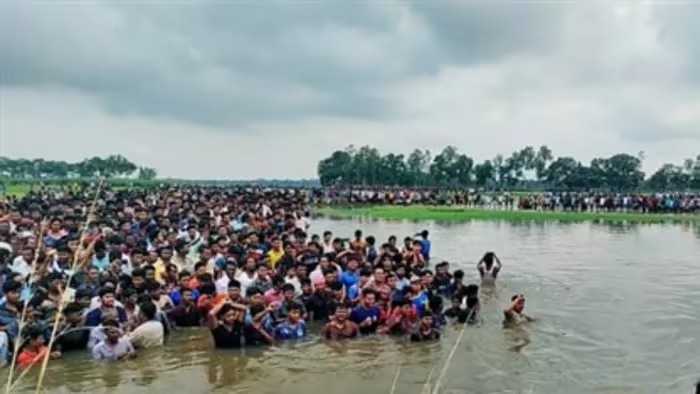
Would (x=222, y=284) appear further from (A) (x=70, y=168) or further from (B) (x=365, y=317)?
(A) (x=70, y=168)

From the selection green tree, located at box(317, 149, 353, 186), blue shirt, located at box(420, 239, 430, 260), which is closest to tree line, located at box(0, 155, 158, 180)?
green tree, located at box(317, 149, 353, 186)

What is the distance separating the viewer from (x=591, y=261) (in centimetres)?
2472

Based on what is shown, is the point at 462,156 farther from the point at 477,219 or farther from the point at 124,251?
the point at 124,251

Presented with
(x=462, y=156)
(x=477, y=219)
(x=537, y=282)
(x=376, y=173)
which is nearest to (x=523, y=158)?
(x=462, y=156)

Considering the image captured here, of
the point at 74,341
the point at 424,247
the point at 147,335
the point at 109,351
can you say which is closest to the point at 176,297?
the point at 147,335

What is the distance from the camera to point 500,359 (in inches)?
469

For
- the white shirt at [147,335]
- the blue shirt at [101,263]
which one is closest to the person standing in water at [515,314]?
the white shirt at [147,335]

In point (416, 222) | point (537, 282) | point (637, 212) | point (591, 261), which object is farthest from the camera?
point (637, 212)

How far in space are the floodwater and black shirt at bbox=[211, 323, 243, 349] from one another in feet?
0.60

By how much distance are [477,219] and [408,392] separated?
1383 inches

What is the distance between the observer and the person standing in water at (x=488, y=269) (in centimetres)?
1986

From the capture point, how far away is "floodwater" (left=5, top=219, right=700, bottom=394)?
10.3 meters

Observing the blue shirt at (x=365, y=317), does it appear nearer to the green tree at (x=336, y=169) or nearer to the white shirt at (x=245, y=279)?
the white shirt at (x=245, y=279)

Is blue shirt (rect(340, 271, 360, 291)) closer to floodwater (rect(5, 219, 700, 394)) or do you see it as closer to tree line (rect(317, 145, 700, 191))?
floodwater (rect(5, 219, 700, 394))
